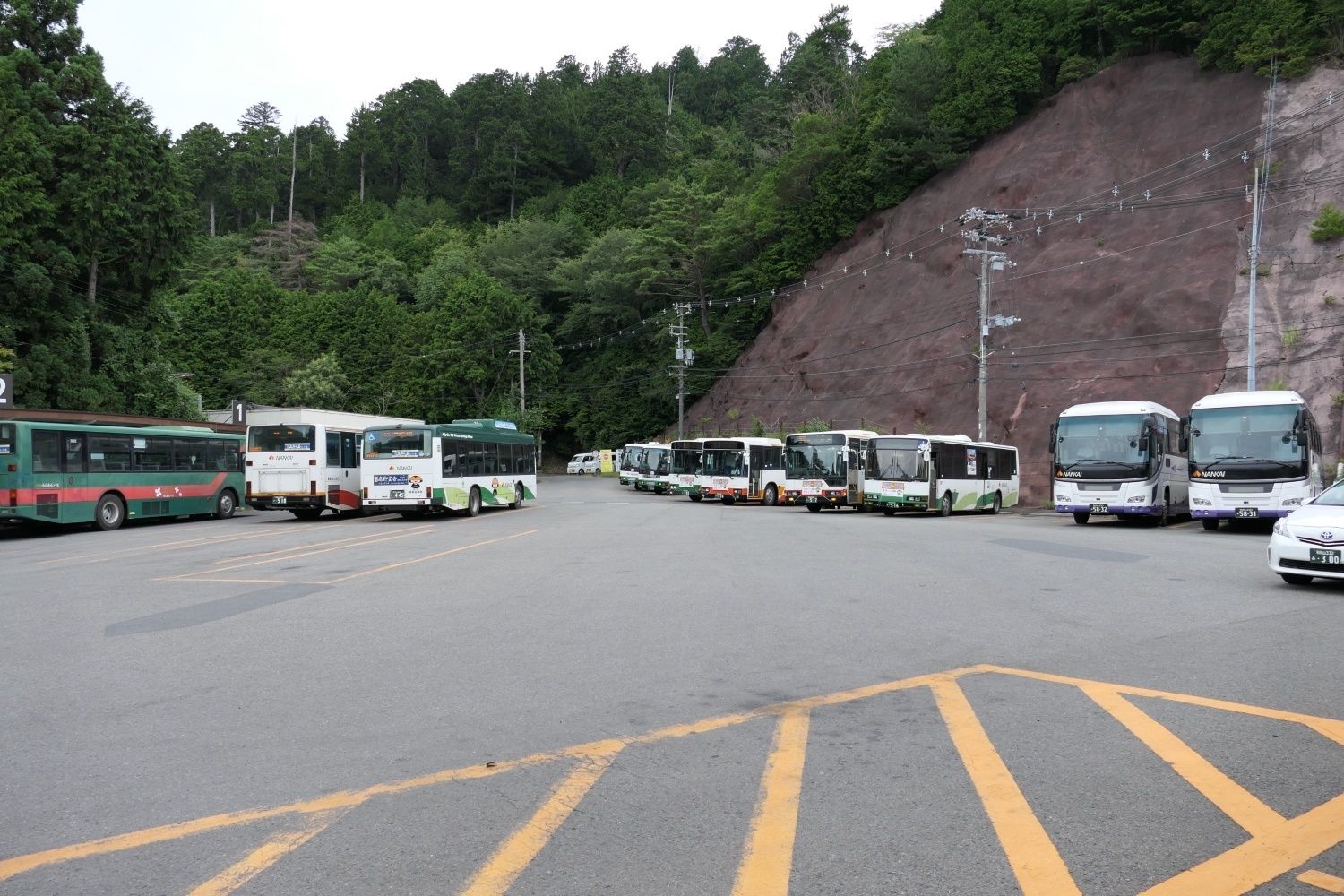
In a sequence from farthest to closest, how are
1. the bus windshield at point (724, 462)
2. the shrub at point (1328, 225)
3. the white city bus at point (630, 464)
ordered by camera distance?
the white city bus at point (630, 464)
the bus windshield at point (724, 462)
the shrub at point (1328, 225)

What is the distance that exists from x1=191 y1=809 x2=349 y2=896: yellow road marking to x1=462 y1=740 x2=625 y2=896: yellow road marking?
35.9 inches

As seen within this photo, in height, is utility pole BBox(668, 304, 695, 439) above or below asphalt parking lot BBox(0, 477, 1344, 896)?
above

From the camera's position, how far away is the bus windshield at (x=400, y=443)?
27891 mm

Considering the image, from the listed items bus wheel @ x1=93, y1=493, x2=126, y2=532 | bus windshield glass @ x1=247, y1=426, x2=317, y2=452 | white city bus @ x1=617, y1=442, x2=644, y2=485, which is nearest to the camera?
bus wheel @ x1=93, y1=493, x2=126, y2=532

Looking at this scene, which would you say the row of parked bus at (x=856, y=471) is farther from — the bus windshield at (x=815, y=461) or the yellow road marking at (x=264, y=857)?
the yellow road marking at (x=264, y=857)

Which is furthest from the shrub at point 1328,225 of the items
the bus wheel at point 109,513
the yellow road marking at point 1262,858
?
the bus wheel at point 109,513

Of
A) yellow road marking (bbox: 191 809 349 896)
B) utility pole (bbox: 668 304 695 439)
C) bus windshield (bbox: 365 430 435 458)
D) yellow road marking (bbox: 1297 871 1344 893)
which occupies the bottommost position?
yellow road marking (bbox: 191 809 349 896)

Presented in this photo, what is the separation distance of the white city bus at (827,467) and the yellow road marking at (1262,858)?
30615 millimetres

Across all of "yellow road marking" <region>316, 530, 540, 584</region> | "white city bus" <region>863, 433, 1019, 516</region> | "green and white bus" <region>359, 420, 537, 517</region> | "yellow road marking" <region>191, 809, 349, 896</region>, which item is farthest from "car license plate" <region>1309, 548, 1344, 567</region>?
"green and white bus" <region>359, 420, 537, 517</region>

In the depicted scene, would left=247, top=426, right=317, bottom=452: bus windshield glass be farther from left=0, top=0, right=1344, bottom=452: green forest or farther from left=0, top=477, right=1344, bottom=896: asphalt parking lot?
left=0, top=477, right=1344, bottom=896: asphalt parking lot

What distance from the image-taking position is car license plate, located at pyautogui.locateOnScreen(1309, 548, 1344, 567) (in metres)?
11.0

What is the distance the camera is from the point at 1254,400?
2311 cm

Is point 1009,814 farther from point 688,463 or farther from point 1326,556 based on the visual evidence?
point 688,463

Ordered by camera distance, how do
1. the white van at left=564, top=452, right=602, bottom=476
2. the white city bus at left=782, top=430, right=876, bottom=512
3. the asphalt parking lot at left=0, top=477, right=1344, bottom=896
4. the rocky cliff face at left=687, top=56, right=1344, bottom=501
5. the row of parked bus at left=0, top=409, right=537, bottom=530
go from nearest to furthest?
the asphalt parking lot at left=0, top=477, right=1344, bottom=896 < the row of parked bus at left=0, top=409, right=537, bottom=530 < the white city bus at left=782, top=430, right=876, bottom=512 < the rocky cliff face at left=687, top=56, right=1344, bottom=501 < the white van at left=564, top=452, right=602, bottom=476
